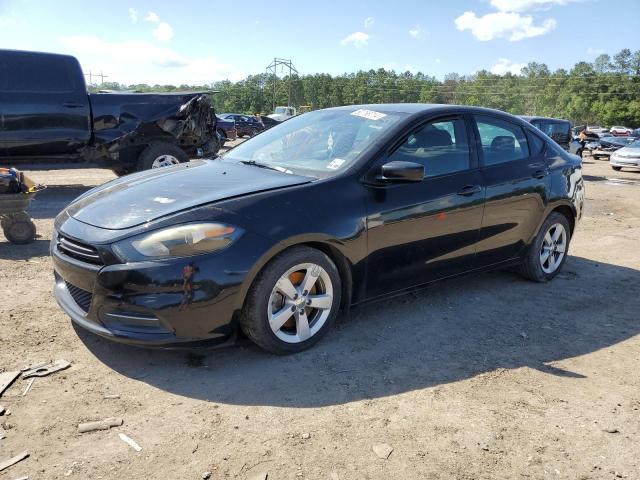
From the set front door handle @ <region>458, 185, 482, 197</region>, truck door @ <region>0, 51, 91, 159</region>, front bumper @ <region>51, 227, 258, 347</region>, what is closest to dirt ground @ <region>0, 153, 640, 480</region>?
front bumper @ <region>51, 227, 258, 347</region>

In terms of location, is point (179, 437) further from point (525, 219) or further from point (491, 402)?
point (525, 219)

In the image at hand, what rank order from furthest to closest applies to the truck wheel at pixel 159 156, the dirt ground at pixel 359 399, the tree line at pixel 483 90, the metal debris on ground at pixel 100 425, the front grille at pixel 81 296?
the tree line at pixel 483 90 → the truck wheel at pixel 159 156 → the front grille at pixel 81 296 → the metal debris on ground at pixel 100 425 → the dirt ground at pixel 359 399

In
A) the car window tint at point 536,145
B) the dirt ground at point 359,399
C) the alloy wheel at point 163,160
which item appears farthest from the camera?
the alloy wheel at point 163,160

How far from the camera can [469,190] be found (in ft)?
13.9

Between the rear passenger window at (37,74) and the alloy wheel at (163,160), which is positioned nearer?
the rear passenger window at (37,74)

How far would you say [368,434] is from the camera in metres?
2.66

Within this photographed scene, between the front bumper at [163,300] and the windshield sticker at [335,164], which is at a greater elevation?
the windshield sticker at [335,164]

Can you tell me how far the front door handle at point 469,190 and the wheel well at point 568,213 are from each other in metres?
1.29

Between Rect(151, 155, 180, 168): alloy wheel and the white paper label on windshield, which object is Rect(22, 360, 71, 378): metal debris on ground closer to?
the white paper label on windshield

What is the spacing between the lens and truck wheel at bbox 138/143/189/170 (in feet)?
30.1

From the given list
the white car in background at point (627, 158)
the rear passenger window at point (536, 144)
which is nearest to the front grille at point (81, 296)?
the rear passenger window at point (536, 144)

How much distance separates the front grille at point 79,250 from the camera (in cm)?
308

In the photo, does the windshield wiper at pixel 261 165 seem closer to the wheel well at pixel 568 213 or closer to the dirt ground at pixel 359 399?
the dirt ground at pixel 359 399

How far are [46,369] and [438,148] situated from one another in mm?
3086
